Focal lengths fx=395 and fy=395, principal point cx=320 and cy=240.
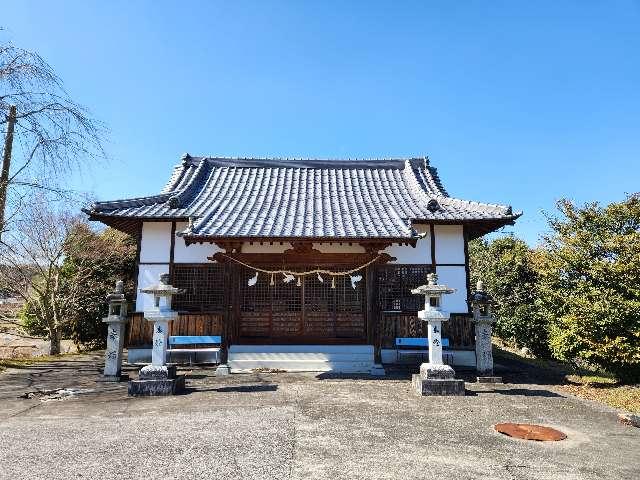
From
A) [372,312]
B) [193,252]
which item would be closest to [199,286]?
[193,252]

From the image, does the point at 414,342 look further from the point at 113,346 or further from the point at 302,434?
the point at 113,346

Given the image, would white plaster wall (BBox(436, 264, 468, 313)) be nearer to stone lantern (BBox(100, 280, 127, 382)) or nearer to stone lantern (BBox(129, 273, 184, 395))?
stone lantern (BBox(129, 273, 184, 395))

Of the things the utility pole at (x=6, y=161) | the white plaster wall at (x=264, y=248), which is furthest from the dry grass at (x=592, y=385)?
the utility pole at (x=6, y=161)

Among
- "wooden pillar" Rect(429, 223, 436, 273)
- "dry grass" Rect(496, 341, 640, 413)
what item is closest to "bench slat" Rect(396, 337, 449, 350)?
"wooden pillar" Rect(429, 223, 436, 273)

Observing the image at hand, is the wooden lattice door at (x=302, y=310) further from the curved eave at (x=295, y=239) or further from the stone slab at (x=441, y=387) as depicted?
the stone slab at (x=441, y=387)

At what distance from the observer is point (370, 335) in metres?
11.8

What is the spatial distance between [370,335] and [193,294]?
5.60m

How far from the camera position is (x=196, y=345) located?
12148 mm

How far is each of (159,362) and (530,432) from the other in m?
7.45

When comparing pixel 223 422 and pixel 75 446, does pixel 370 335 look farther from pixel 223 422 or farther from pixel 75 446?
pixel 75 446

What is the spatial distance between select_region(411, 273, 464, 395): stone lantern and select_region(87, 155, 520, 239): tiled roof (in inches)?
70.8

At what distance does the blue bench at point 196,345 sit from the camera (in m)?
11.8

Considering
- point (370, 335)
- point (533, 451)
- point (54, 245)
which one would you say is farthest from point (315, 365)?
point (54, 245)

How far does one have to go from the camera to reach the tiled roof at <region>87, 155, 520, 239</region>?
11.3 metres
